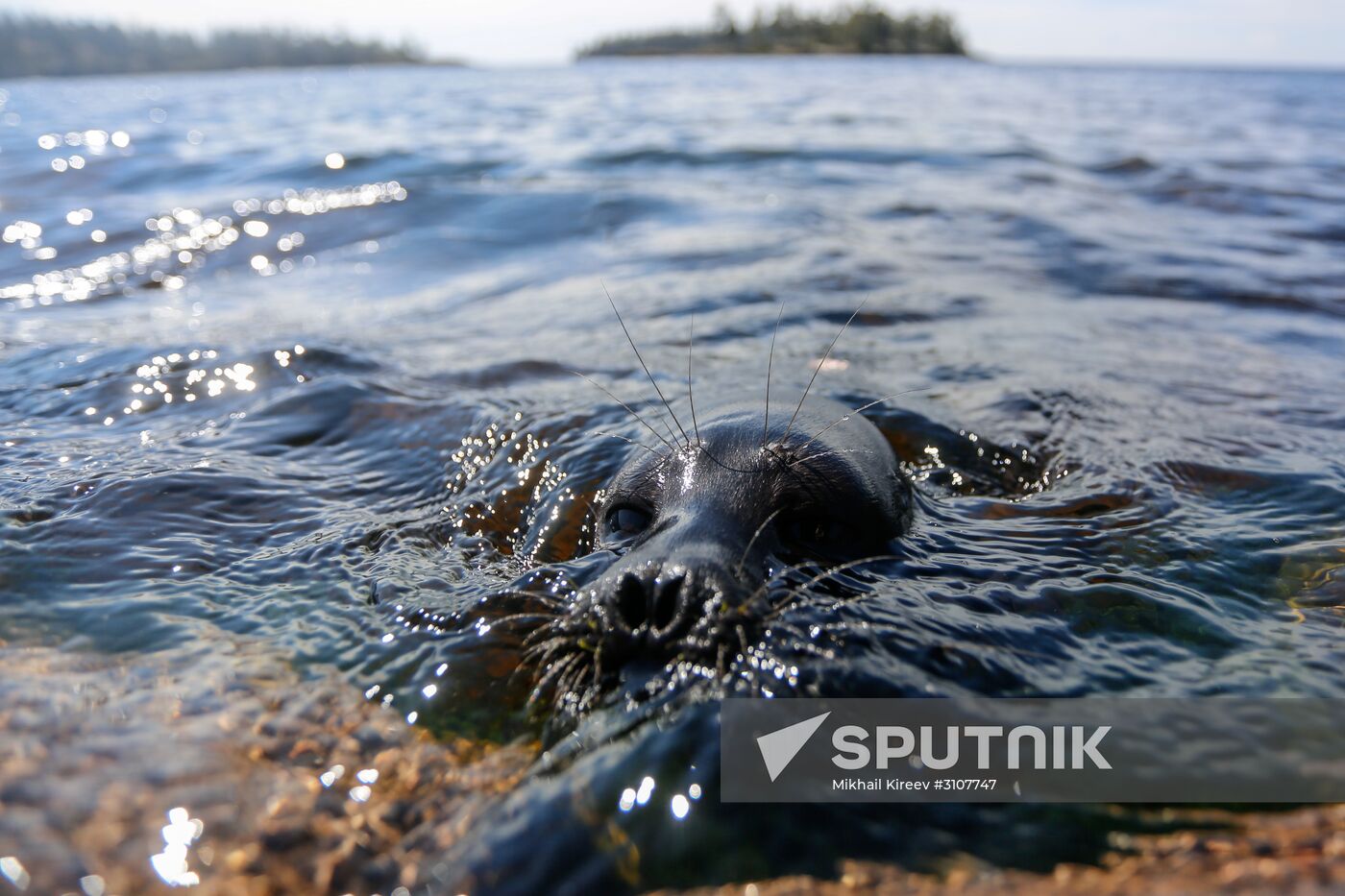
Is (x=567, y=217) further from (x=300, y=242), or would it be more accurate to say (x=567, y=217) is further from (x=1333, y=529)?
(x=1333, y=529)

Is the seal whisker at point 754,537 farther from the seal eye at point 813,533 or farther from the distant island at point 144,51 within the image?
the distant island at point 144,51

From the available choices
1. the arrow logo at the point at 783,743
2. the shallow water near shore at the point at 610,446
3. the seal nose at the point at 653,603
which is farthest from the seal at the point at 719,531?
the arrow logo at the point at 783,743

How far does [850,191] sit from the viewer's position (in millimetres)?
11164

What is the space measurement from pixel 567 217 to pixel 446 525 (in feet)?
22.0

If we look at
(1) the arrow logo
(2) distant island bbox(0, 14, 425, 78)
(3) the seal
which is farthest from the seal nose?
(2) distant island bbox(0, 14, 425, 78)

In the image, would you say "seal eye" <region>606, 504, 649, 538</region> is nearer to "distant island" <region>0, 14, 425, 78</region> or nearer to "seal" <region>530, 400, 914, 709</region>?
"seal" <region>530, 400, 914, 709</region>

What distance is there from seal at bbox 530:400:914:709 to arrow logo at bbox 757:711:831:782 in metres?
0.26

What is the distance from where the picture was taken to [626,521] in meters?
3.29

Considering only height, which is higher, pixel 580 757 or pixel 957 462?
pixel 580 757

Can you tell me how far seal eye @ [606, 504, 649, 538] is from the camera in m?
3.26

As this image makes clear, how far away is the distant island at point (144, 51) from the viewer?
65.8 meters

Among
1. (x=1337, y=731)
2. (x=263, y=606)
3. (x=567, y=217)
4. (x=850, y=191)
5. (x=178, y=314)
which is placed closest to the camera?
(x=1337, y=731)

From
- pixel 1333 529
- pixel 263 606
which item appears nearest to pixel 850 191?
pixel 1333 529

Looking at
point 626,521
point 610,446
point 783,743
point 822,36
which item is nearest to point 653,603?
point 783,743
